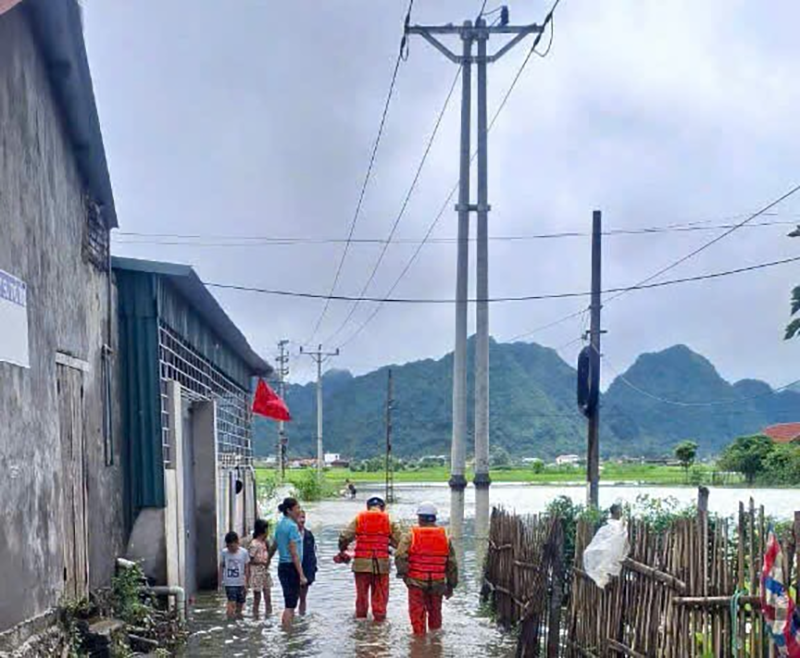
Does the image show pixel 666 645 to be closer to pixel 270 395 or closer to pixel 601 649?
pixel 601 649

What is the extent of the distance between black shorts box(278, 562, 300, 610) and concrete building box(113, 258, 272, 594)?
4.04 feet

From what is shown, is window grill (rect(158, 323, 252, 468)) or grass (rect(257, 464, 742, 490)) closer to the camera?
window grill (rect(158, 323, 252, 468))

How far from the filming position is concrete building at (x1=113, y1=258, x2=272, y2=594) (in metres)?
12.0

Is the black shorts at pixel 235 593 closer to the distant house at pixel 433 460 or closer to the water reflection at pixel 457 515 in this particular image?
the water reflection at pixel 457 515

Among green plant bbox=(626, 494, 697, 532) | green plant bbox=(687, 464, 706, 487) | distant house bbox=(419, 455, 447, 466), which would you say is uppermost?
green plant bbox=(626, 494, 697, 532)

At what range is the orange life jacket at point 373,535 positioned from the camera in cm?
1346

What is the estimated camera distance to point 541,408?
13462cm

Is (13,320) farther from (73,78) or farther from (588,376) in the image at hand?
(588,376)

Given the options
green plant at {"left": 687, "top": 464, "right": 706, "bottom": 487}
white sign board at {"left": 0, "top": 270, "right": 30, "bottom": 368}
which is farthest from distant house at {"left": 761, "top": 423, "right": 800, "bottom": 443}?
white sign board at {"left": 0, "top": 270, "right": 30, "bottom": 368}

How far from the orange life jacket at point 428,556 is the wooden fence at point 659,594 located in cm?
115

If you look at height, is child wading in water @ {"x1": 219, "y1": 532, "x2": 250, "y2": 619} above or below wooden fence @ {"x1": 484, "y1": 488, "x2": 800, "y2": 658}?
below

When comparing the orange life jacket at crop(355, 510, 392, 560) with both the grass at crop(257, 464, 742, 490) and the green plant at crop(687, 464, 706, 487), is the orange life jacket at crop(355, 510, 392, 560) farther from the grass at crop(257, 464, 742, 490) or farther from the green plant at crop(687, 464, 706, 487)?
the green plant at crop(687, 464, 706, 487)

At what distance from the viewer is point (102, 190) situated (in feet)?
35.9

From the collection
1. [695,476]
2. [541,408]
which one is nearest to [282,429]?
[695,476]
